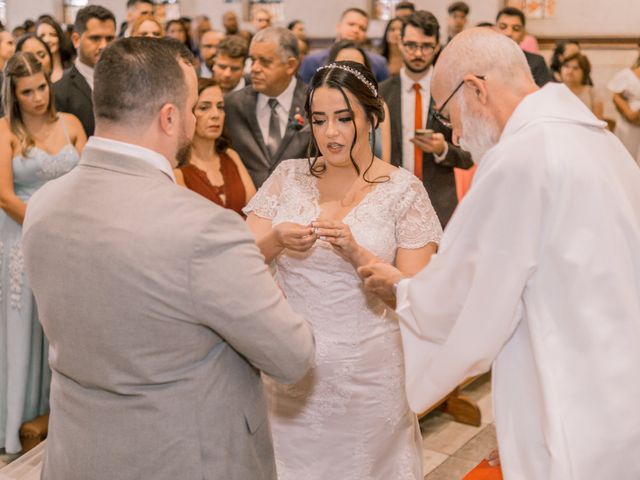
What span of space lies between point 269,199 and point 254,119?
1627 millimetres

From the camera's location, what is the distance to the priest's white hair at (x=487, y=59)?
2.14 meters

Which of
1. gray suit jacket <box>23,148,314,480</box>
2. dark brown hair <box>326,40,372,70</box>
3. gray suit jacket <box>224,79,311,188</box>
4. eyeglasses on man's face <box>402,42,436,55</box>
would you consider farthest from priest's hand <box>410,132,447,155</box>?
gray suit jacket <box>23,148,314,480</box>

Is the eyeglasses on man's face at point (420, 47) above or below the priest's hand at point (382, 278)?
above

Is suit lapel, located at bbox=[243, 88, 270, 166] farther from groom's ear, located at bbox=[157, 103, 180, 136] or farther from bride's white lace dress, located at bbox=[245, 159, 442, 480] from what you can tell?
groom's ear, located at bbox=[157, 103, 180, 136]

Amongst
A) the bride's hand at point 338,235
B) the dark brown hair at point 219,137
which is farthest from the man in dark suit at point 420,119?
the bride's hand at point 338,235

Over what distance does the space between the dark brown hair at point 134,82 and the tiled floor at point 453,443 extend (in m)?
2.73

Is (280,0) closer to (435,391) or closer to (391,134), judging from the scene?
(391,134)

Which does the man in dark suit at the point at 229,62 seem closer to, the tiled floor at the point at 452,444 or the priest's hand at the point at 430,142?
the priest's hand at the point at 430,142

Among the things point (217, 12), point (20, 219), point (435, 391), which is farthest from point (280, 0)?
point (435, 391)

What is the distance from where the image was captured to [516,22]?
7.41m

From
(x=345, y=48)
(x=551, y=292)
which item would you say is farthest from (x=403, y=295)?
(x=345, y=48)

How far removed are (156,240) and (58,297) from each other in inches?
11.3

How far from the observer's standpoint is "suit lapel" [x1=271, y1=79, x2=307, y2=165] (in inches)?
177

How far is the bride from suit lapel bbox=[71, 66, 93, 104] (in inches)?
87.1
